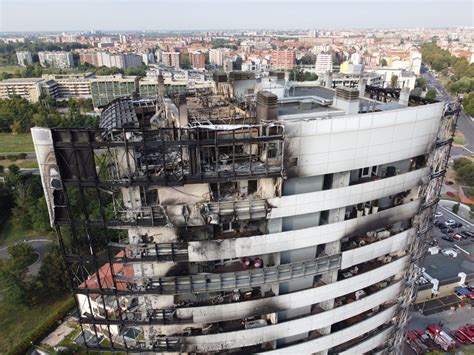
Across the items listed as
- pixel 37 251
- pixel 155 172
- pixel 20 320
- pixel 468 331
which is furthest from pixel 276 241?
pixel 37 251

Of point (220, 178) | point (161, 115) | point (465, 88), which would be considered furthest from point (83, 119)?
point (465, 88)

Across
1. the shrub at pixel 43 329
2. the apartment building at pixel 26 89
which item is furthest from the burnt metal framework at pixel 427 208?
the apartment building at pixel 26 89

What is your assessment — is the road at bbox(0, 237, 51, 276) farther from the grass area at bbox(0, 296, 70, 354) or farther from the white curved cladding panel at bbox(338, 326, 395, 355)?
the white curved cladding panel at bbox(338, 326, 395, 355)

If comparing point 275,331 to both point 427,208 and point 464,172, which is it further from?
point 464,172

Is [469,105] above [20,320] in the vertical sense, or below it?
above

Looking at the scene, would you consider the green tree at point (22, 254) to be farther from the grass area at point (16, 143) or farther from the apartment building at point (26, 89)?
the apartment building at point (26, 89)

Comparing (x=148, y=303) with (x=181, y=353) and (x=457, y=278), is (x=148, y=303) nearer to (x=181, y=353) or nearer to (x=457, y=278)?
(x=181, y=353)

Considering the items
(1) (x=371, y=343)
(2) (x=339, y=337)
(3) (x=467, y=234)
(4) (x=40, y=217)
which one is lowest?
(3) (x=467, y=234)
